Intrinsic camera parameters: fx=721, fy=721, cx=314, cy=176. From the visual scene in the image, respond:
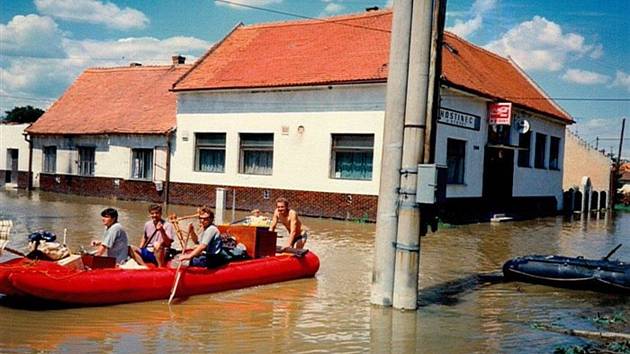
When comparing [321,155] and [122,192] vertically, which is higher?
[321,155]

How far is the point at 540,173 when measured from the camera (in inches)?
1246

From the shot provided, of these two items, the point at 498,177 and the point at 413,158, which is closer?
the point at 413,158

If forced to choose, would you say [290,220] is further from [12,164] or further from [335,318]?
[12,164]

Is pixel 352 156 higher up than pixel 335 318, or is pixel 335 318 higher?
pixel 352 156

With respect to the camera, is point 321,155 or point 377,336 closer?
point 377,336

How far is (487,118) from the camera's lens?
84.9 ft

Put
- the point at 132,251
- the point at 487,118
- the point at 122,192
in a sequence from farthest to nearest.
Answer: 1. the point at 122,192
2. the point at 487,118
3. the point at 132,251

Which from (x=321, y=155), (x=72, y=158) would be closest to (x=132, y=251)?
(x=321, y=155)

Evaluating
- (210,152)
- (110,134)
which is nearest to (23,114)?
(110,134)

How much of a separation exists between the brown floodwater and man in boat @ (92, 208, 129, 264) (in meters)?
0.95

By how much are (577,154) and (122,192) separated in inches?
945

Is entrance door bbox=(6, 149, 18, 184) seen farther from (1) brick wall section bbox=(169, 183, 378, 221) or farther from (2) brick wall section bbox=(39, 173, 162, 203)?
(1) brick wall section bbox=(169, 183, 378, 221)

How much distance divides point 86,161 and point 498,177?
1760cm

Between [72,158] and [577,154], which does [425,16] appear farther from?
[577,154]
